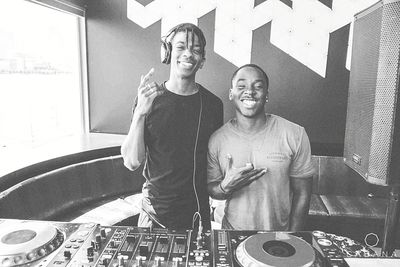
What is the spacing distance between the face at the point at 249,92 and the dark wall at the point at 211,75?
2.27 m

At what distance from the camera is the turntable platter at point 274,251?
1124mm

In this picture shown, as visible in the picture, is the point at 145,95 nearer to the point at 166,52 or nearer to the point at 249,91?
the point at 166,52

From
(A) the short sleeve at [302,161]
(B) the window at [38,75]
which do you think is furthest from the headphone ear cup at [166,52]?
(B) the window at [38,75]

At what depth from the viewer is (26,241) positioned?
4.05 ft

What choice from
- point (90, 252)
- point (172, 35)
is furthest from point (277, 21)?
point (90, 252)

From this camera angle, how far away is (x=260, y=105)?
1.90 m

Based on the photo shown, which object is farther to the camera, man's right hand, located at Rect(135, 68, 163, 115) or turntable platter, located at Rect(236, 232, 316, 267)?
man's right hand, located at Rect(135, 68, 163, 115)

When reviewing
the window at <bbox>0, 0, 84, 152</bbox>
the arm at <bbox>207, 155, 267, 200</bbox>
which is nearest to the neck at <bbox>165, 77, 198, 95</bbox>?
the arm at <bbox>207, 155, 267, 200</bbox>

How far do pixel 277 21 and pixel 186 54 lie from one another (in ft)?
7.96

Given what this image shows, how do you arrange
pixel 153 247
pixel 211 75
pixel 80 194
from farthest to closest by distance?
pixel 211 75
pixel 80 194
pixel 153 247

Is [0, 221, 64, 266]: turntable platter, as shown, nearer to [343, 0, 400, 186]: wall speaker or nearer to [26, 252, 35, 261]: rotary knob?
[26, 252, 35, 261]: rotary knob

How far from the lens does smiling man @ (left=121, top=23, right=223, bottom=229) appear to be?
194cm

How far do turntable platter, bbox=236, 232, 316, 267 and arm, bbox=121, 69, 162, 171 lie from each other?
84 cm

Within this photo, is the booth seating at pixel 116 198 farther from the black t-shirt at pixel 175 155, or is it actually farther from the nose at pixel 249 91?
the nose at pixel 249 91
